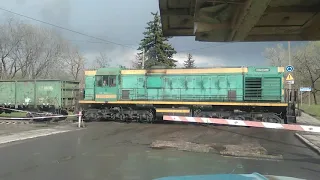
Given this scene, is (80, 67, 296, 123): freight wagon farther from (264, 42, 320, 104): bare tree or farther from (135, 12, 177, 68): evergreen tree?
(264, 42, 320, 104): bare tree

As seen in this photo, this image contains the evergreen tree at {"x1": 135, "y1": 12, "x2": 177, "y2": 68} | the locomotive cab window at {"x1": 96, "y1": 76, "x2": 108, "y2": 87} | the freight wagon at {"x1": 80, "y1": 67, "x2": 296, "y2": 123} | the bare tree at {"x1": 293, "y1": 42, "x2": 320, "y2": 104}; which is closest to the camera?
the freight wagon at {"x1": 80, "y1": 67, "x2": 296, "y2": 123}

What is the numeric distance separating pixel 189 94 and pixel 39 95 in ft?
37.6

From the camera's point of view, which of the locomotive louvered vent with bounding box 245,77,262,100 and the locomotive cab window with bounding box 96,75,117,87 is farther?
the locomotive cab window with bounding box 96,75,117,87

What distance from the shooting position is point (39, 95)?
26.7 m

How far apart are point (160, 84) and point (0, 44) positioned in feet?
121

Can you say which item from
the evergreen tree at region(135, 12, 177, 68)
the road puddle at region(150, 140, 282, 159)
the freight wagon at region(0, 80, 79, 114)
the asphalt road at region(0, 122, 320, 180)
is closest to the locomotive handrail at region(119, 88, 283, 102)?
the freight wagon at region(0, 80, 79, 114)

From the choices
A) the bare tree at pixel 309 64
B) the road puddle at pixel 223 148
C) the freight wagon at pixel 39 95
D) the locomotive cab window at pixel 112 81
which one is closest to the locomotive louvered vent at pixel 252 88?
the locomotive cab window at pixel 112 81

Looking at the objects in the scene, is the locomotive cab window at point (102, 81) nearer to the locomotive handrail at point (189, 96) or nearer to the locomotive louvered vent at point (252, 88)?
the locomotive handrail at point (189, 96)

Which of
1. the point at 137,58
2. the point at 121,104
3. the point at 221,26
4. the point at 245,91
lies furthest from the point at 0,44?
the point at 221,26

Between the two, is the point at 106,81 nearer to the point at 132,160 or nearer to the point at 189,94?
the point at 189,94

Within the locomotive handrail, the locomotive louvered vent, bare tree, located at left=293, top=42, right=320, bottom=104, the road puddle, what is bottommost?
the road puddle

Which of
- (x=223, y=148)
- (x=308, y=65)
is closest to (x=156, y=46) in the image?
(x=308, y=65)

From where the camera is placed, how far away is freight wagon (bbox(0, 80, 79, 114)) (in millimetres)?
26219

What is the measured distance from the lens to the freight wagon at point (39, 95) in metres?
26.2
